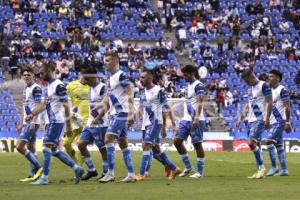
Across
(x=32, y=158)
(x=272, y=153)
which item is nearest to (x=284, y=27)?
(x=272, y=153)

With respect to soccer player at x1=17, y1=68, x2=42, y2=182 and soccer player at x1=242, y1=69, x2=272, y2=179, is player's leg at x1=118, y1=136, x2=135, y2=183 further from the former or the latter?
soccer player at x1=242, y1=69, x2=272, y2=179

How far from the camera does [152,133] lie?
69.3 feet

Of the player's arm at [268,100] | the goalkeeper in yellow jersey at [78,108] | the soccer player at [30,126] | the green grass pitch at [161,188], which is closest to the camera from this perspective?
the green grass pitch at [161,188]

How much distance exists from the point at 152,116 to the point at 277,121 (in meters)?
3.79

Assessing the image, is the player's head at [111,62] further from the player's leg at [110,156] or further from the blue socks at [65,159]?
the blue socks at [65,159]

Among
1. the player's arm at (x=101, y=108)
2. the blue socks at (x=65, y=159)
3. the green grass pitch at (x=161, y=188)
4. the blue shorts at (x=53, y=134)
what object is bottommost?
the green grass pitch at (x=161, y=188)

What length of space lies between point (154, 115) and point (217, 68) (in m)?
32.4

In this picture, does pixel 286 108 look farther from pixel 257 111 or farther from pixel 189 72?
pixel 189 72

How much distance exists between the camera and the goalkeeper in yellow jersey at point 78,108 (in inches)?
913

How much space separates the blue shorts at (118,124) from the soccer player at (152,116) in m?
0.90

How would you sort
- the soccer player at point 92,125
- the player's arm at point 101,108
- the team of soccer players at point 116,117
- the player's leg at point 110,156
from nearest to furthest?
the team of soccer players at point 116,117, the player's leg at point 110,156, the player's arm at point 101,108, the soccer player at point 92,125

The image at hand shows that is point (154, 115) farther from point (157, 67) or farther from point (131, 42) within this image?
point (131, 42)

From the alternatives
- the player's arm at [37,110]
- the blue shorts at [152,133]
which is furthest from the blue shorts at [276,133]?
the player's arm at [37,110]

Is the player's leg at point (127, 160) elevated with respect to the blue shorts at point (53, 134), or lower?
lower
